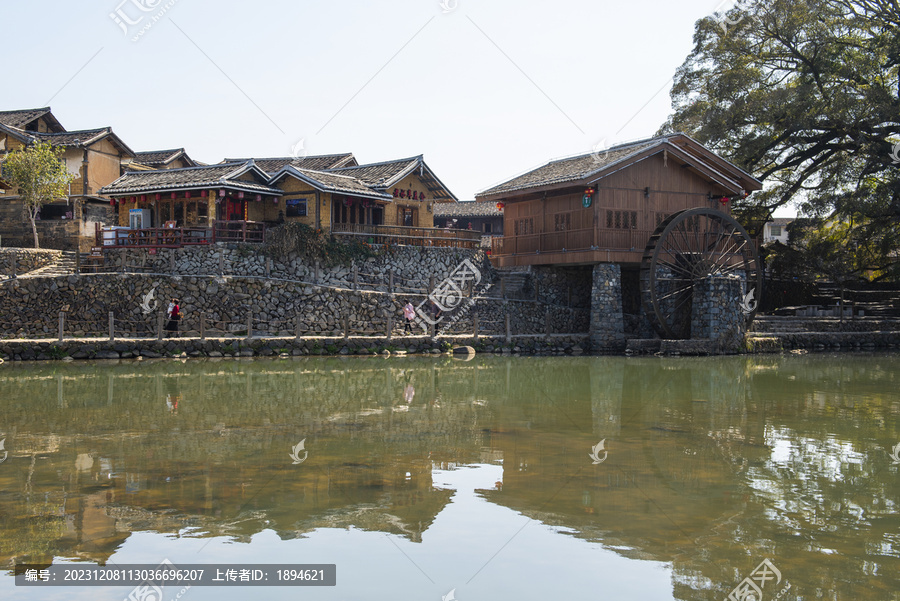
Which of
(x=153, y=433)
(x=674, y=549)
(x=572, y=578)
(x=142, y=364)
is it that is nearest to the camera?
(x=572, y=578)

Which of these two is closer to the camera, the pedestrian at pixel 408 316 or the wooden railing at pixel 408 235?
the pedestrian at pixel 408 316

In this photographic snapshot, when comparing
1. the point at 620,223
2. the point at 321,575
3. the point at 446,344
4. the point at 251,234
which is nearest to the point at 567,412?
the point at 321,575

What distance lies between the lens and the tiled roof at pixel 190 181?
85.3 ft

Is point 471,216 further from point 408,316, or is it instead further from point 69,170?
point 69,170

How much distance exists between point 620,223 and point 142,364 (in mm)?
15188

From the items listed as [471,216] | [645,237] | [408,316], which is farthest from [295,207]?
[471,216]

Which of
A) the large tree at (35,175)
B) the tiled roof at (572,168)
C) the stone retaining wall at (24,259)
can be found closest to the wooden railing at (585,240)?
the tiled roof at (572,168)

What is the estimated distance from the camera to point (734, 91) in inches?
1077

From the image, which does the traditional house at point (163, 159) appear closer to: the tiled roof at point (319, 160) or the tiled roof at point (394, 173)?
the tiled roof at point (319, 160)

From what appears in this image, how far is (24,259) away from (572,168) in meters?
17.8

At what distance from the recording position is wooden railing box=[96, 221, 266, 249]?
965 inches

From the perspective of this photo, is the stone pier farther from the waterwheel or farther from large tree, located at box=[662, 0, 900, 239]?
large tree, located at box=[662, 0, 900, 239]

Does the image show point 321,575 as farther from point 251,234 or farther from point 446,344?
point 251,234

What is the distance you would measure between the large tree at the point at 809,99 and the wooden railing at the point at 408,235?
31.5ft
